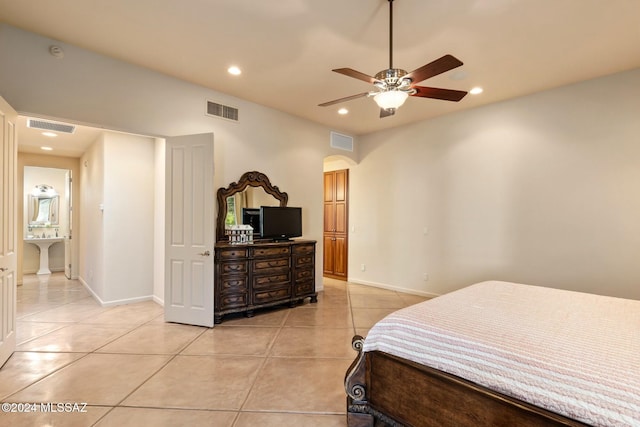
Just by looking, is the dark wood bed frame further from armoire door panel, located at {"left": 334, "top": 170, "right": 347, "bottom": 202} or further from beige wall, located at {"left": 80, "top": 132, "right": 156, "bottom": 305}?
armoire door panel, located at {"left": 334, "top": 170, "right": 347, "bottom": 202}

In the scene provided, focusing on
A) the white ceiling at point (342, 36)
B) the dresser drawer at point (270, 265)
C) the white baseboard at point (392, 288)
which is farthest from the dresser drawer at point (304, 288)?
the white ceiling at point (342, 36)

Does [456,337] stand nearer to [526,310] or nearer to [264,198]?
[526,310]

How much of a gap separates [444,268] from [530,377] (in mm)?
3835

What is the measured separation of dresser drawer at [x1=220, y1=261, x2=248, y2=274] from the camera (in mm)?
3777

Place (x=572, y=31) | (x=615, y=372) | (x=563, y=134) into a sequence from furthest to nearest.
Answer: (x=563, y=134)
(x=572, y=31)
(x=615, y=372)

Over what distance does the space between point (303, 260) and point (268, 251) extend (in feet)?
2.27

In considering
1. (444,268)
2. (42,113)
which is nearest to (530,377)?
(444,268)

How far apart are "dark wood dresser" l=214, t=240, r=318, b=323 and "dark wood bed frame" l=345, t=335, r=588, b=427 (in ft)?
7.63

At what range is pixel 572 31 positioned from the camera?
2.74 meters

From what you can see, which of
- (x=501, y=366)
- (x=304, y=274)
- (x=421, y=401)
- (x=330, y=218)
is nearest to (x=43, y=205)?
(x=330, y=218)

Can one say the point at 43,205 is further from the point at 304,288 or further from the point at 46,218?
the point at 304,288

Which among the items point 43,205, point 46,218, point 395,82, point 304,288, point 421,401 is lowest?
point 304,288

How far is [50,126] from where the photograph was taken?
14.2ft

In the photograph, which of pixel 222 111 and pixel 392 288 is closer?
pixel 222 111
